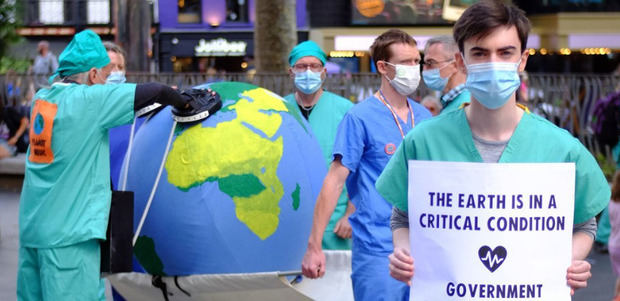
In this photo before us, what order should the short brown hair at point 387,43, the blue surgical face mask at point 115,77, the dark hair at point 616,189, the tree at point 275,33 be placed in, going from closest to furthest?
the short brown hair at point 387,43 < the blue surgical face mask at point 115,77 < the dark hair at point 616,189 < the tree at point 275,33

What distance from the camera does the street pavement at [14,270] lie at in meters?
8.84

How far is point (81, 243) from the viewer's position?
534 cm

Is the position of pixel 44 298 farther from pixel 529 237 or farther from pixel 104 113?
pixel 529 237

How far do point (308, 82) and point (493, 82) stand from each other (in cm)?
443

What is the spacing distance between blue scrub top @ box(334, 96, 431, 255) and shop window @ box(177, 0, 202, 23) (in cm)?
3107

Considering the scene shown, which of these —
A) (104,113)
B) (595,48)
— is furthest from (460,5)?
(104,113)

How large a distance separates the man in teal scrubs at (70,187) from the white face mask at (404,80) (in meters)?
1.17

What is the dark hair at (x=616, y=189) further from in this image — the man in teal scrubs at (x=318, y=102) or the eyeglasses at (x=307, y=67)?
the eyeglasses at (x=307, y=67)

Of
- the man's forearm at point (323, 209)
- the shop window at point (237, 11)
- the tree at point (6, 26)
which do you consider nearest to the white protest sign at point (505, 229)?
the man's forearm at point (323, 209)

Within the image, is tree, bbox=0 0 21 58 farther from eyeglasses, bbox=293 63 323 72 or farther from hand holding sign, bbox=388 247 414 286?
hand holding sign, bbox=388 247 414 286

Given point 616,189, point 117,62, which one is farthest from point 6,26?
point 616,189

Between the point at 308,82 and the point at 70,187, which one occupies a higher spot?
the point at 308,82

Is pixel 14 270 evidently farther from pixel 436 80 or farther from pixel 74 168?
pixel 436 80

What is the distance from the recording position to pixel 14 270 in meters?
9.80
